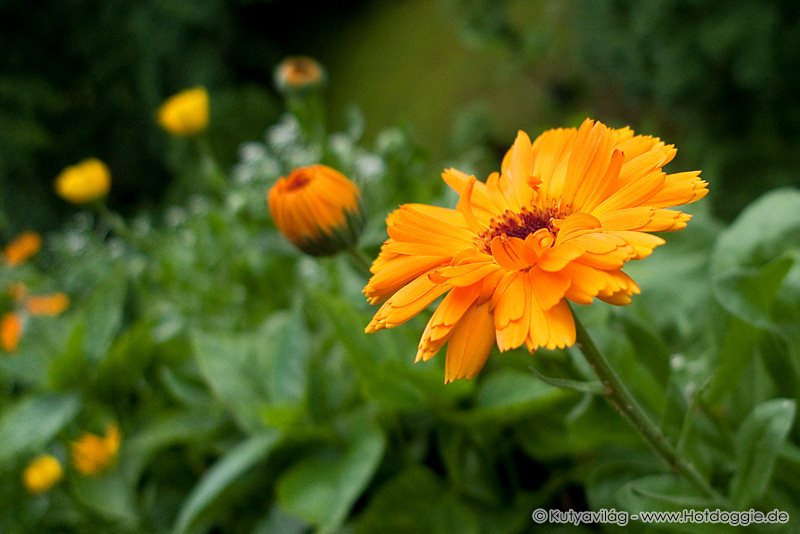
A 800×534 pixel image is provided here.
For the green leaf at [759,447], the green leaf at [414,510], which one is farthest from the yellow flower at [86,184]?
the green leaf at [759,447]

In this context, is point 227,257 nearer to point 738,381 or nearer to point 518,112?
point 738,381

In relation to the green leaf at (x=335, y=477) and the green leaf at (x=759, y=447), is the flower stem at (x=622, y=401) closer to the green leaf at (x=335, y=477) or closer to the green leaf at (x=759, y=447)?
the green leaf at (x=759, y=447)

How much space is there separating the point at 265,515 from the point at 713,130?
72.7 inches

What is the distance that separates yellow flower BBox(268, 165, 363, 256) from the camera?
2.18 feet

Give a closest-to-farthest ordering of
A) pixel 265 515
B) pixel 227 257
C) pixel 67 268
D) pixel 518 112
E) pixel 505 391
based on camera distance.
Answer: pixel 505 391, pixel 265 515, pixel 227 257, pixel 67 268, pixel 518 112

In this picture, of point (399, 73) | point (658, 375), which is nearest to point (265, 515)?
point (658, 375)

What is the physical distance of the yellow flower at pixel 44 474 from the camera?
109 cm

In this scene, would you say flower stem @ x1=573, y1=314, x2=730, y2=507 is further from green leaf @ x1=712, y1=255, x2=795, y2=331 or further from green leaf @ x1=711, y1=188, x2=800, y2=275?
green leaf @ x1=711, y1=188, x2=800, y2=275

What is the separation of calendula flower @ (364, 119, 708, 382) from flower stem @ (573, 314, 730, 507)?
4cm

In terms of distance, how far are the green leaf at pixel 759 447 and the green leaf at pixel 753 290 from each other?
0.08 m

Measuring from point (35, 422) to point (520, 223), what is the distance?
86 cm

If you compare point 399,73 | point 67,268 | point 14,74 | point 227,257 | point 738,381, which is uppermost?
point 14,74

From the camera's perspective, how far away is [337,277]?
3.57ft

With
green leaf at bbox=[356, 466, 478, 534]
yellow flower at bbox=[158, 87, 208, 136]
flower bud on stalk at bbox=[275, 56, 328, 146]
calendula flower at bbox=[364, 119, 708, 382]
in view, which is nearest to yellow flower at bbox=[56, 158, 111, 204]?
yellow flower at bbox=[158, 87, 208, 136]
